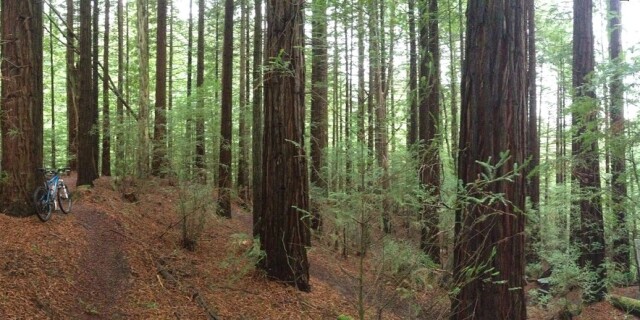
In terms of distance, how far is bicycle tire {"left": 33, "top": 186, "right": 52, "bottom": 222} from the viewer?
25.9 ft

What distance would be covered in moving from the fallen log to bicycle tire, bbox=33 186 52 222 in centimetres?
1163

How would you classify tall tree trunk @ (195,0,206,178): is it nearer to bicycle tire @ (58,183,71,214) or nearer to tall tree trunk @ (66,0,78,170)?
bicycle tire @ (58,183,71,214)

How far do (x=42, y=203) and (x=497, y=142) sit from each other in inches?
303

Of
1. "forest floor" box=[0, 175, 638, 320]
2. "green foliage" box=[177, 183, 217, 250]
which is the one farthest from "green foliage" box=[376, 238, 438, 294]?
"green foliage" box=[177, 183, 217, 250]

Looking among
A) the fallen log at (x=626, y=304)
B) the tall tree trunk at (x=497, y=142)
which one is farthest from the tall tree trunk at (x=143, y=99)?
the fallen log at (x=626, y=304)

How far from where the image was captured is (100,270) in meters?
7.14

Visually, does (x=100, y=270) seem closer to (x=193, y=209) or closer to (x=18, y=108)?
(x=193, y=209)

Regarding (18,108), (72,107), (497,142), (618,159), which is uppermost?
(72,107)

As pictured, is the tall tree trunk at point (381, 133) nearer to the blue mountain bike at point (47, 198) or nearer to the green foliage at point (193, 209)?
the green foliage at point (193, 209)

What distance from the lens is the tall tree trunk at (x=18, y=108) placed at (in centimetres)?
784

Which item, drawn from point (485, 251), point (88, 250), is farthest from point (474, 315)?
point (88, 250)

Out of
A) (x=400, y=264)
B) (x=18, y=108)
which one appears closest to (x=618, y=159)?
(x=400, y=264)

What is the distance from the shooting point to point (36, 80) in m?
8.18

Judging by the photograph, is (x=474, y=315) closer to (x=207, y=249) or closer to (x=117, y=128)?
(x=207, y=249)
